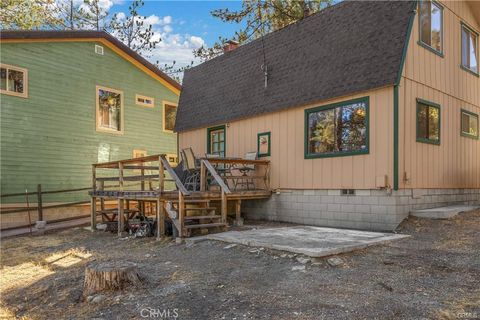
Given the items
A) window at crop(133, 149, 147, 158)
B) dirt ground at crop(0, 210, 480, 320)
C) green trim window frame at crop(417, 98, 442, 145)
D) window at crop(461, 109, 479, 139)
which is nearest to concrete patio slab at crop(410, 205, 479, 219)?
dirt ground at crop(0, 210, 480, 320)

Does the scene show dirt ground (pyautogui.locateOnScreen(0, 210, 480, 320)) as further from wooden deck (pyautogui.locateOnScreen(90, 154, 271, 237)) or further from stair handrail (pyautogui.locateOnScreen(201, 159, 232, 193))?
stair handrail (pyautogui.locateOnScreen(201, 159, 232, 193))

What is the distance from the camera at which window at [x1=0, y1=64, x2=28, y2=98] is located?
10773 mm

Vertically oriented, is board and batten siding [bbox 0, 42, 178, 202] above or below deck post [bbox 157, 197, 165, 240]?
above

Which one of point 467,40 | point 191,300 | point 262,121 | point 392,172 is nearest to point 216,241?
point 191,300

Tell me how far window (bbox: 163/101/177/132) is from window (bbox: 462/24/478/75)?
32.1 feet

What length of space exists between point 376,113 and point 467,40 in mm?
4505

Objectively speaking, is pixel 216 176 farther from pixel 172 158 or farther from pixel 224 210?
pixel 172 158

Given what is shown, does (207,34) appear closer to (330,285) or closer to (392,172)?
(392,172)

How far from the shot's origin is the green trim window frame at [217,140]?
11422 millimetres

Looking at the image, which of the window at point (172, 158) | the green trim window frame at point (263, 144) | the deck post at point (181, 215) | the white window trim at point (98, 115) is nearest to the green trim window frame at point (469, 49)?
the green trim window frame at point (263, 144)

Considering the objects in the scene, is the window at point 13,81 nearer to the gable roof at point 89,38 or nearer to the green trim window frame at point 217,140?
the gable roof at point 89,38

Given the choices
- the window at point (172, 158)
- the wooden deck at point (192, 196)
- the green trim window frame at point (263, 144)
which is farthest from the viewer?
the window at point (172, 158)

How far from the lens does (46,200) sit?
11.5 meters

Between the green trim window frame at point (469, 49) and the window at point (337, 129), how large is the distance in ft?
11.8
